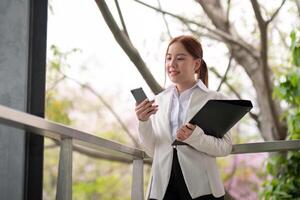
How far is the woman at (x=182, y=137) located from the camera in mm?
1902

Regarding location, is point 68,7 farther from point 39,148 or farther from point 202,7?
point 39,148

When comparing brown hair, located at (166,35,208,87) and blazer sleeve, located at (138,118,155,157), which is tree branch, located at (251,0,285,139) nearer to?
brown hair, located at (166,35,208,87)

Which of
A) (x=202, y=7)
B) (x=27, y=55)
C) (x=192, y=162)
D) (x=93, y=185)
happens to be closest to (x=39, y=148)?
(x=27, y=55)

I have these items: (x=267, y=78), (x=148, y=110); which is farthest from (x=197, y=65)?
(x=267, y=78)

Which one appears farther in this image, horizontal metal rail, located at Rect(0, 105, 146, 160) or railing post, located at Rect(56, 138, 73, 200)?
railing post, located at Rect(56, 138, 73, 200)

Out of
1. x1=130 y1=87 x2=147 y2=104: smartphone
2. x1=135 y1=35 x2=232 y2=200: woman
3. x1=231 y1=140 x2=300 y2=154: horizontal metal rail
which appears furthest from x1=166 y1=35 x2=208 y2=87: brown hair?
x1=231 y1=140 x2=300 y2=154: horizontal metal rail

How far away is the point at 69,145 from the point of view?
1776 millimetres

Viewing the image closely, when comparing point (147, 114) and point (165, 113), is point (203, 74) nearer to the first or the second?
point (165, 113)

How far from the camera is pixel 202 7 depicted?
4.65 meters

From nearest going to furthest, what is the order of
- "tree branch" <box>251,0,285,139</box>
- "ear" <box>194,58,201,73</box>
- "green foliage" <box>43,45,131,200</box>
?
1. "ear" <box>194,58,201,73</box>
2. "tree branch" <box>251,0,285,139</box>
3. "green foliage" <box>43,45,131,200</box>

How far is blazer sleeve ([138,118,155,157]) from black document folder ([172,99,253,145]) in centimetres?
16

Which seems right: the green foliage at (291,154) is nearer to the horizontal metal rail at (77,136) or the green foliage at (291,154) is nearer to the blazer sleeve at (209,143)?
the horizontal metal rail at (77,136)

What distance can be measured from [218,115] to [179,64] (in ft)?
1.00

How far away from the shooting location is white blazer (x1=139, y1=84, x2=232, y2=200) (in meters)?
1.90
